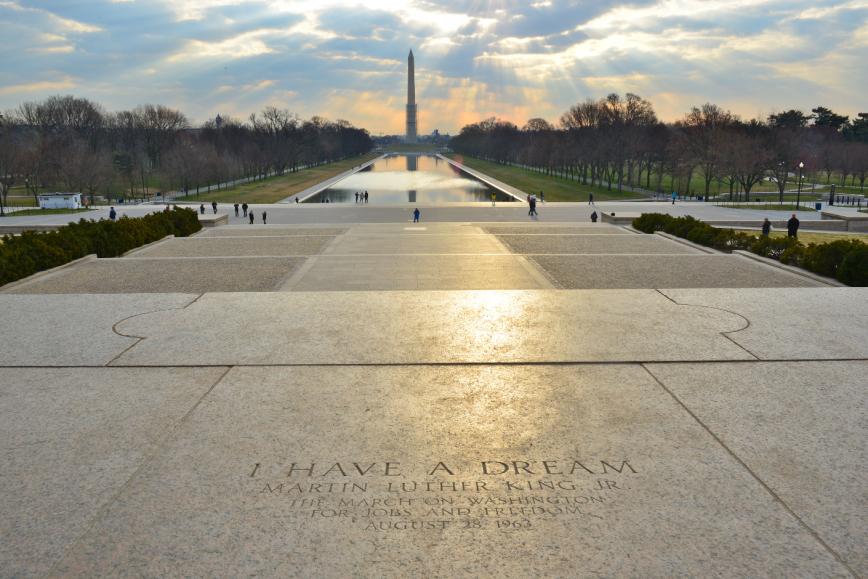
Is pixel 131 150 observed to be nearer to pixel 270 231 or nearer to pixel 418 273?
pixel 270 231

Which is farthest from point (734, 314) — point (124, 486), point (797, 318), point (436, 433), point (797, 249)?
point (124, 486)

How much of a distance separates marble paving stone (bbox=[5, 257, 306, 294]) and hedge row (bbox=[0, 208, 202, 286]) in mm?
672

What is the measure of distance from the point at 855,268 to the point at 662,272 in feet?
16.0

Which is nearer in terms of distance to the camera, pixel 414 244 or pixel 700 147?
pixel 414 244

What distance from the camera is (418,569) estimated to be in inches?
196

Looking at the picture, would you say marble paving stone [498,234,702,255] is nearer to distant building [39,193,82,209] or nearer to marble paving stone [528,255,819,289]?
marble paving stone [528,255,819,289]

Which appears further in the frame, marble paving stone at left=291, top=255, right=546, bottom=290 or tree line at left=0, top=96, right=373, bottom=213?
tree line at left=0, top=96, right=373, bottom=213

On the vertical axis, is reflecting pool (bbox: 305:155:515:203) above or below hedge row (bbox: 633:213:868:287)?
above

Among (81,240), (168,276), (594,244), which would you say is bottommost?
(168,276)

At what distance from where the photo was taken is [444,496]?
19.6ft

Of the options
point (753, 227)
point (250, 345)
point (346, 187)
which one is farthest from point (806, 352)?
point (346, 187)

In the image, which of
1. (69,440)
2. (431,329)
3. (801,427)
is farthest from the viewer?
(431,329)

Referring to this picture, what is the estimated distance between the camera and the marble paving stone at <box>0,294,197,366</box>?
1017 centimetres

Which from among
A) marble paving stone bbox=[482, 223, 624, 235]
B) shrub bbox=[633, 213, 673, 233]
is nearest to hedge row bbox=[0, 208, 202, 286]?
marble paving stone bbox=[482, 223, 624, 235]
